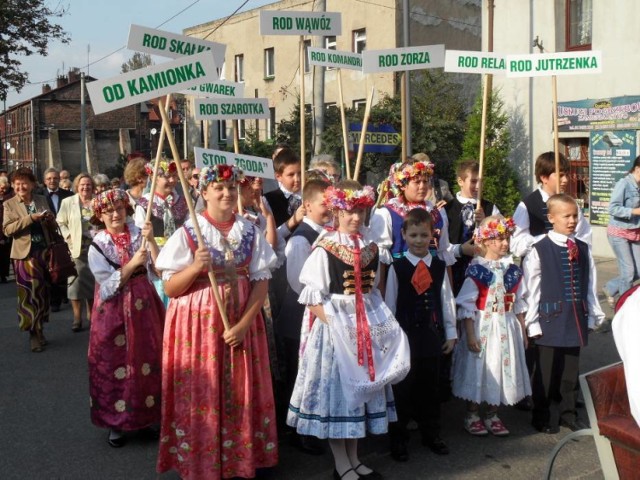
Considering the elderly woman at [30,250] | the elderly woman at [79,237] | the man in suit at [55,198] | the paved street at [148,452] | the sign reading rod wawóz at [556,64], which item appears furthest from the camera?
the man in suit at [55,198]

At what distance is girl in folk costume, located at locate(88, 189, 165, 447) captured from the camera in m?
5.17

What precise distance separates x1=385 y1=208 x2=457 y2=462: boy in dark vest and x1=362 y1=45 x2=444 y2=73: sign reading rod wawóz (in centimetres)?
194

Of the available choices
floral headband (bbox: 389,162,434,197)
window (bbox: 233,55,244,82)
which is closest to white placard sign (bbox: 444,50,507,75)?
floral headband (bbox: 389,162,434,197)

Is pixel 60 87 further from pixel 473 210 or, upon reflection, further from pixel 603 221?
pixel 473 210

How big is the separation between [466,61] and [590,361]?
2.95m

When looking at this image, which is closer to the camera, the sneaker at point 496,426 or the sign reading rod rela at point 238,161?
the sign reading rod rela at point 238,161

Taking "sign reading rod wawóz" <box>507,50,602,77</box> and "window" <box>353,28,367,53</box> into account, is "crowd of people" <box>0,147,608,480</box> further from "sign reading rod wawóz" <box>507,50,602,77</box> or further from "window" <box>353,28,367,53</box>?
"window" <box>353,28,367,53</box>

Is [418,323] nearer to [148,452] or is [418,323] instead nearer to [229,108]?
[148,452]

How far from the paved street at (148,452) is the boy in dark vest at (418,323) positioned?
0.65 feet

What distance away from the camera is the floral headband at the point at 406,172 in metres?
5.32

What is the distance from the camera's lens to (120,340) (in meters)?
5.20

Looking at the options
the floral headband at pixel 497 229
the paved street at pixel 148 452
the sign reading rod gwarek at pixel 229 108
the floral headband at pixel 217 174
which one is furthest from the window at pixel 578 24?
the floral headband at pixel 217 174

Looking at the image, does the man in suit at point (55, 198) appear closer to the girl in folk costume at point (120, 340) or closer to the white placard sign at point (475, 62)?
the girl in folk costume at point (120, 340)

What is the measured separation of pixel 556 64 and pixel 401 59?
1.27 meters
